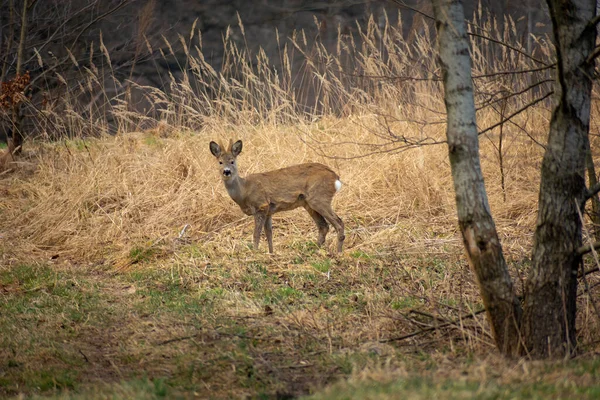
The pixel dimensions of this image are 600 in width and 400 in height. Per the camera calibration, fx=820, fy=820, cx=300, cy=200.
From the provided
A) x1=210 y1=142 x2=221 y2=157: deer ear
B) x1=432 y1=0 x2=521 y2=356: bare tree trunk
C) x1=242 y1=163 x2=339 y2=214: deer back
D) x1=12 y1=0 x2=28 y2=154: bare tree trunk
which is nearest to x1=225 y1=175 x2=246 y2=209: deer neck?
x1=242 y1=163 x2=339 y2=214: deer back

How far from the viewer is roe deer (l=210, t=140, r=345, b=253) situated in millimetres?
8336

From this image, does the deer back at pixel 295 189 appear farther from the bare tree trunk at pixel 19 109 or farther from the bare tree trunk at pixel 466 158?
the bare tree trunk at pixel 19 109

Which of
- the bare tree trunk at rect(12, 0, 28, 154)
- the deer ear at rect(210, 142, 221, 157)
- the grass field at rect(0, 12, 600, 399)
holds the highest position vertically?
the bare tree trunk at rect(12, 0, 28, 154)

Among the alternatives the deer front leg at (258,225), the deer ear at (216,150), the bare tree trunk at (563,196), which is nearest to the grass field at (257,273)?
the deer front leg at (258,225)

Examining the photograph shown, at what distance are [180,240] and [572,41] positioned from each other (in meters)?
5.01

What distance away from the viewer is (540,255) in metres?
4.47

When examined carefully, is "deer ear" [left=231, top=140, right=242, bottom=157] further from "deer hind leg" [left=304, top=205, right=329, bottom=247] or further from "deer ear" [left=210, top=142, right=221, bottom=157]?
"deer hind leg" [left=304, top=205, right=329, bottom=247]

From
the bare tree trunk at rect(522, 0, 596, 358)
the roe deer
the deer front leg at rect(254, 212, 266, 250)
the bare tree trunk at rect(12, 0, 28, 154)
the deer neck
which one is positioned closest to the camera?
the bare tree trunk at rect(522, 0, 596, 358)

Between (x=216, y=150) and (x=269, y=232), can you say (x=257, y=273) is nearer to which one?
(x=269, y=232)

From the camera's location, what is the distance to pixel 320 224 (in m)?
8.48

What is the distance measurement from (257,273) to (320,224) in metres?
1.40

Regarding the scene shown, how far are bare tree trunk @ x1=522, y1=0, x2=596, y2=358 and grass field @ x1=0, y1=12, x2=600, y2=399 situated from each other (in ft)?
0.79

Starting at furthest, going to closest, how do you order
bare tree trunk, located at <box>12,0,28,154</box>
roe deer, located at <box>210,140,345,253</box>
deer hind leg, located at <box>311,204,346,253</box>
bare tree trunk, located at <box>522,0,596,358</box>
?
1. bare tree trunk, located at <box>12,0,28,154</box>
2. roe deer, located at <box>210,140,345,253</box>
3. deer hind leg, located at <box>311,204,346,253</box>
4. bare tree trunk, located at <box>522,0,596,358</box>

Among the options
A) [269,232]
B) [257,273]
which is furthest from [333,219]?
[257,273]
